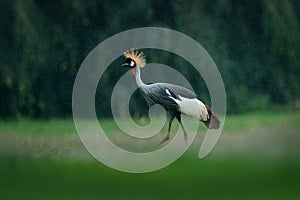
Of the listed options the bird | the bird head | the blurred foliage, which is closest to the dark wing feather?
the bird

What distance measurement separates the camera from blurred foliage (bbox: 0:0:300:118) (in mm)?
4406

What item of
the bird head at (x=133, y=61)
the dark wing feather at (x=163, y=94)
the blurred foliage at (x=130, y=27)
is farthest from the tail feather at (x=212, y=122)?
the blurred foliage at (x=130, y=27)

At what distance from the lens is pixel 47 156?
3.35m

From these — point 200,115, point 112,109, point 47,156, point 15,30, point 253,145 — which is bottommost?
point 47,156

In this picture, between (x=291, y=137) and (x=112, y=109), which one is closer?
(x=291, y=137)

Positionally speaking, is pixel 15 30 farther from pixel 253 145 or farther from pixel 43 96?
pixel 253 145

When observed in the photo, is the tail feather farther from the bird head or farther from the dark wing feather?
the bird head

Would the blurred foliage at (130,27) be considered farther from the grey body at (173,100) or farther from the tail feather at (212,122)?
the grey body at (173,100)

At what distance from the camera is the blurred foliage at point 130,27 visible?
4.41m

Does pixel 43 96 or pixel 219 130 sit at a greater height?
pixel 43 96

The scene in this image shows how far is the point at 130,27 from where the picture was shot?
4.56 metres

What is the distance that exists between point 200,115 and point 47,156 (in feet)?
3.17

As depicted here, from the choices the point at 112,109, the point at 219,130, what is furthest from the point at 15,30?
the point at 219,130

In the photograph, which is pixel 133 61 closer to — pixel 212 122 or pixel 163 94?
pixel 163 94
